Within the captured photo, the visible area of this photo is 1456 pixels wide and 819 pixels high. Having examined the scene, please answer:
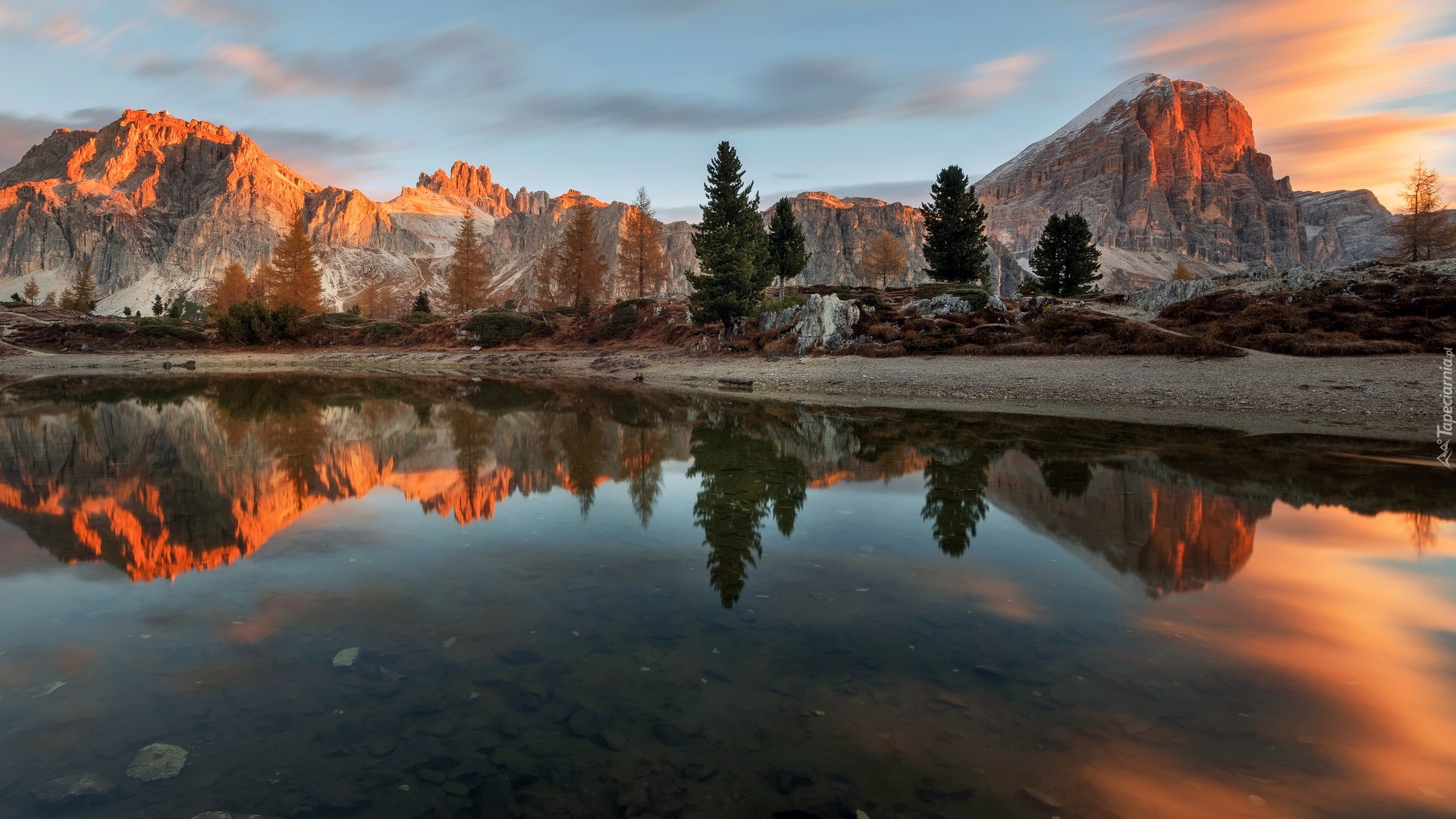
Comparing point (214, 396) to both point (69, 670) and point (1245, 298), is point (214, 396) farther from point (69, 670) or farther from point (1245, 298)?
point (1245, 298)

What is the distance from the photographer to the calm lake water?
171 inches

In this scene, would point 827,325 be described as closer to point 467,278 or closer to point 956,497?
point 956,497

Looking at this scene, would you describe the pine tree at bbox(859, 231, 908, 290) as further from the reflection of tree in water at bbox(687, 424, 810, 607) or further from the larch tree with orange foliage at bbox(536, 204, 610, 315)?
the reflection of tree in water at bbox(687, 424, 810, 607)

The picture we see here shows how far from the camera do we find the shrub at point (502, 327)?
61.3 m

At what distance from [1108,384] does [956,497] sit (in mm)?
18981

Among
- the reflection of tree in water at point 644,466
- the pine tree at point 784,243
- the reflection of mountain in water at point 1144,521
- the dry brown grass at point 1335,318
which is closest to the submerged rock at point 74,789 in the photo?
the reflection of tree in water at point 644,466

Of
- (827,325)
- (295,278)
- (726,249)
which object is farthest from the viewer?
(295,278)

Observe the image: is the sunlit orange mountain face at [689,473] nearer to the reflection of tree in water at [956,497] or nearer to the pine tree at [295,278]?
the reflection of tree in water at [956,497]

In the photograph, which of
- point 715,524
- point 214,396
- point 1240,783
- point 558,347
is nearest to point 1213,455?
point 715,524

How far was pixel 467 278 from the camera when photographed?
80812 mm

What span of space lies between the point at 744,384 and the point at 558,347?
2809 cm

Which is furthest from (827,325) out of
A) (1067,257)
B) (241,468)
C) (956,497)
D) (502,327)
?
(502,327)

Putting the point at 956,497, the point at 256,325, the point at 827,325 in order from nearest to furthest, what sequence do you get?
the point at 956,497
the point at 827,325
the point at 256,325

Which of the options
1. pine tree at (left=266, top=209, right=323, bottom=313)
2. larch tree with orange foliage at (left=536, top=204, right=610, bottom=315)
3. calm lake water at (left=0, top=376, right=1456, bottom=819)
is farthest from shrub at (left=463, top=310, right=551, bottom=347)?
calm lake water at (left=0, top=376, right=1456, bottom=819)
